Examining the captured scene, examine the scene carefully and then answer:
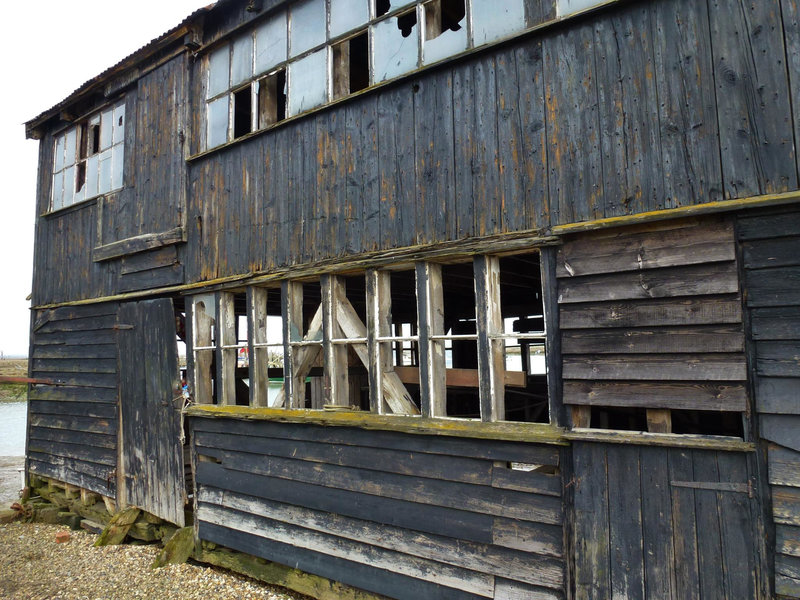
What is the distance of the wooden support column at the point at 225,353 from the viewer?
7.02 metres

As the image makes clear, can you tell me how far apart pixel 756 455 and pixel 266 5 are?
6943 millimetres

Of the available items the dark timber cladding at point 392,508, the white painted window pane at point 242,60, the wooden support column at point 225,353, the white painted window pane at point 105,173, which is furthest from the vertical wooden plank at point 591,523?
the white painted window pane at point 105,173

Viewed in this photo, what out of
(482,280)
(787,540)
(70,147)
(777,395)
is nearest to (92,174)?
(70,147)

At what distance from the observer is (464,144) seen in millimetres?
4918

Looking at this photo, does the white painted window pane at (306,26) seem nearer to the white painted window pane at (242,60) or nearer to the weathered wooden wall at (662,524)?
the white painted window pane at (242,60)

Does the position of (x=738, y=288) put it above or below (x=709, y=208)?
below

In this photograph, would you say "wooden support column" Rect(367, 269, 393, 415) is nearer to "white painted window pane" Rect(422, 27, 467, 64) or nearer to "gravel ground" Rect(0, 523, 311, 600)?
"white painted window pane" Rect(422, 27, 467, 64)

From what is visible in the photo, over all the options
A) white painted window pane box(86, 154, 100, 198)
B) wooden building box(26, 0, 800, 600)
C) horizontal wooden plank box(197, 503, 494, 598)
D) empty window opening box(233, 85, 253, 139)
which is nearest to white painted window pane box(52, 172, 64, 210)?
white painted window pane box(86, 154, 100, 198)

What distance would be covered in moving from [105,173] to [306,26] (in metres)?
4.89

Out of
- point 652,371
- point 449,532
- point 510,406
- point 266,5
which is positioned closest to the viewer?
point 652,371

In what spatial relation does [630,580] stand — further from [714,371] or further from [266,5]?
[266,5]

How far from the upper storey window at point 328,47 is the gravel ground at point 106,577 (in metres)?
5.47

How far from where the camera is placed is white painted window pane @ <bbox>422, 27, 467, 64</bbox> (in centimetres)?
503

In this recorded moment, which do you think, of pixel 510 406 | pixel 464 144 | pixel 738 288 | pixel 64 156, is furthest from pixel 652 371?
pixel 64 156
